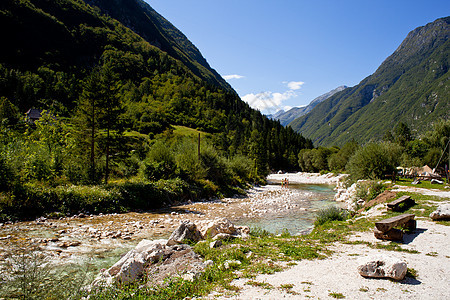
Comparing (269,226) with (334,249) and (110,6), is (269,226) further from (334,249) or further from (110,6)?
(110,6)

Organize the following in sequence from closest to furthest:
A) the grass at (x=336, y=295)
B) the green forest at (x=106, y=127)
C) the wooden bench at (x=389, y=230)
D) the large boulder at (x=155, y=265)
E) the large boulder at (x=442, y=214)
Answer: the grass at (x=336, y=295) < the large boulder at (x=155, y=265) < the wooden bench at (x=389, y=230) < the large boulder at (x=442, y=214) < the green forest at (x=106, y=127)

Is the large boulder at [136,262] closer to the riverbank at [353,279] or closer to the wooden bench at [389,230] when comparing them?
the riverbank at [353,279]

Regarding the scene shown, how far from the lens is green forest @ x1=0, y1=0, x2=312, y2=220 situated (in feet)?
63.3

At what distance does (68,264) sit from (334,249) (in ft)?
31.1

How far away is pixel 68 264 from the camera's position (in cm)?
836

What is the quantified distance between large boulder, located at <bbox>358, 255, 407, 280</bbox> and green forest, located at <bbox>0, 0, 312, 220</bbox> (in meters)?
17.6

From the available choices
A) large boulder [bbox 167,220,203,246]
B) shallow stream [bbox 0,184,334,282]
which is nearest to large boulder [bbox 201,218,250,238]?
large boulder [bbox 167,220,203,246]

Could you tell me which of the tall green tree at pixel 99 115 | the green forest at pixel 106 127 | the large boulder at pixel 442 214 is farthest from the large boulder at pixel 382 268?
the tall green tree at pixel 99 115

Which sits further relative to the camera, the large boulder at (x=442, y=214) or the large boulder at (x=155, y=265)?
the large boulder at (x=442, y=214)

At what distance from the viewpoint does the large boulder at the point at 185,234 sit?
970 cm

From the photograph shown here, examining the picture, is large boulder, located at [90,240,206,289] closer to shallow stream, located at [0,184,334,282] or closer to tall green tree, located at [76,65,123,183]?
shallow stream, located at [0,184,334,282]

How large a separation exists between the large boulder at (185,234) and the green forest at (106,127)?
34.8 feet

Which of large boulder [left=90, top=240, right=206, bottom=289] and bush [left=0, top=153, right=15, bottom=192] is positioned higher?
bush [left=0, top=153, right=15, bottom=192]

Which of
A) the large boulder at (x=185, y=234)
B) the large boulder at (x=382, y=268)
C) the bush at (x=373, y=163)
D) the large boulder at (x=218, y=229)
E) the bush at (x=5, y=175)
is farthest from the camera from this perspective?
the bush at (x=373, y=163)
